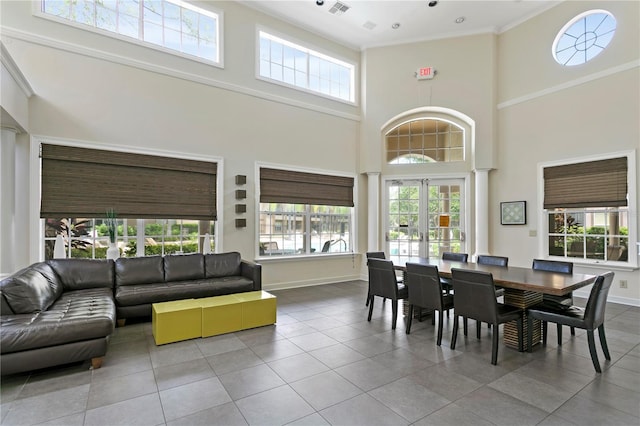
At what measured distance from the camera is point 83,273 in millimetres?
4211

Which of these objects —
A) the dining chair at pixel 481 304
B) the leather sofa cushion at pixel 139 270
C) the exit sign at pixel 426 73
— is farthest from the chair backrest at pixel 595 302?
the exit sign at pixel 426 73

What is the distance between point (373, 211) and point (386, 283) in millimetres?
3314

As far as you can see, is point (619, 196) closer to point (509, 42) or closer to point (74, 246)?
point (509, 42)

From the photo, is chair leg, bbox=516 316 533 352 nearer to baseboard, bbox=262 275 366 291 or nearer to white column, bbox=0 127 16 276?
baseboard, bbox=262 275 366 291

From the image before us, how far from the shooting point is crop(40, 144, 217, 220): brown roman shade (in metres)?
4.45

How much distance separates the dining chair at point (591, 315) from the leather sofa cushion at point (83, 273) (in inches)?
199

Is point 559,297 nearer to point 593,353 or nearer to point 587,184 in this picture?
point 593,353

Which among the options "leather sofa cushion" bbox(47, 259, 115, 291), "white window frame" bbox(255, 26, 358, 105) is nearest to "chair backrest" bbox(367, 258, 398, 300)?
"leather sofa cushion" bbox(47, 259, 115, 291)

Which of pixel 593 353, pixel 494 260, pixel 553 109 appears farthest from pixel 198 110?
pixel 553 109

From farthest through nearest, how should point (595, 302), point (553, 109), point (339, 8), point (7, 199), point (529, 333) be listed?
point (339, 8) → point (553, 109) → point (7, 199) → point (529, 333) → point (595, 302)

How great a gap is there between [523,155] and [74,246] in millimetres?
7820

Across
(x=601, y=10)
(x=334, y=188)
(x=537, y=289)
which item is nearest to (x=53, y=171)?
(x=334, y=188)

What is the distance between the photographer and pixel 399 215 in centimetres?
729

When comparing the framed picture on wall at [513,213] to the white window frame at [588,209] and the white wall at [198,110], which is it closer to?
the white window frame at [588,209]
